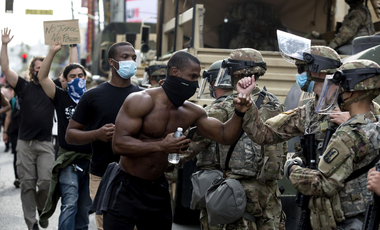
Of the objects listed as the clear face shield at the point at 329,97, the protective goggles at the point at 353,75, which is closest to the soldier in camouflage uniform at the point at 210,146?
the clear face shield at the point at 329,97

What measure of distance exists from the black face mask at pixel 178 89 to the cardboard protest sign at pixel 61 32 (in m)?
2.67

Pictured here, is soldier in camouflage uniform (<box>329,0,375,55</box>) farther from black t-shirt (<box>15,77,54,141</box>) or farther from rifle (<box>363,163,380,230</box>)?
rifle (<box>363,163,380,230</box>)

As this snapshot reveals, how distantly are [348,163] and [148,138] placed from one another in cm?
149

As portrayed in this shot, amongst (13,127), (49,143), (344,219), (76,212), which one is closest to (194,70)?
(344,219)

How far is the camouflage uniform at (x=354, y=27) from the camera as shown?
7.81m

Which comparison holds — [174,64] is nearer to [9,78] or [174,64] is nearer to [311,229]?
[311,229]

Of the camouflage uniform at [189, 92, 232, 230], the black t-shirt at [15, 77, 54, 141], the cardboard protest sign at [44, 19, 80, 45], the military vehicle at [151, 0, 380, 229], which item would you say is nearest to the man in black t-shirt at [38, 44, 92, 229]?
the cardboard protest sign at [44, 19, 80, 45]

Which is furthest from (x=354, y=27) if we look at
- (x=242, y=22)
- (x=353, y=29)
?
(x=242, y=22)

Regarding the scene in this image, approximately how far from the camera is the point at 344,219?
3.20 m

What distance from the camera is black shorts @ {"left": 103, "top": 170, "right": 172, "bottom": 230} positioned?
12.7 feet

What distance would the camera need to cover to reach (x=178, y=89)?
12.7ft

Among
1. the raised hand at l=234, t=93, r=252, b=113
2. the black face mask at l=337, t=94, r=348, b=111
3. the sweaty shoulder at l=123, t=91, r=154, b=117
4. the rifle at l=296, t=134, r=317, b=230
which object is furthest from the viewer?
the sweaty shoulder at l=123, t=91, r=154, b=117

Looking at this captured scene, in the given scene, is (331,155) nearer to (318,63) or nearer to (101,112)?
(318,63)

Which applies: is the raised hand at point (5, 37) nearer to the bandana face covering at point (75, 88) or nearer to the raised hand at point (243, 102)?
the bandana face covering at point (75, 88)
